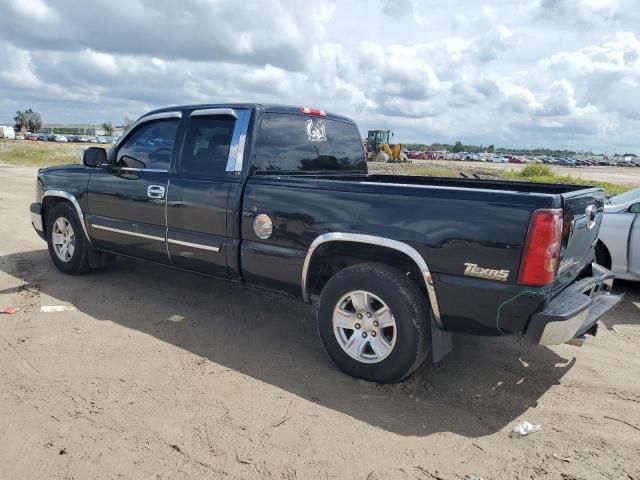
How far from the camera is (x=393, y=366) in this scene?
3.59 meters

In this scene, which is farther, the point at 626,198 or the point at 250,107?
the point at 626,198

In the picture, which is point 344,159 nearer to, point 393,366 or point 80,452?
point 393,366

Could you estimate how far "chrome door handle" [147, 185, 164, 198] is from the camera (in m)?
4.92

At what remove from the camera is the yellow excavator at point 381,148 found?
148ft

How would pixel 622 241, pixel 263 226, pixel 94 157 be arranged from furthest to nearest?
pixel 622 241, pixel 94 157, pixel 263 226

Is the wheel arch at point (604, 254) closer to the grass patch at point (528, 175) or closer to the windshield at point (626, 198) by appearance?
the windshield at point (626, 198)

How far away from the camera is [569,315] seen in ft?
10.3

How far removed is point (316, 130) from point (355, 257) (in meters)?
1.67

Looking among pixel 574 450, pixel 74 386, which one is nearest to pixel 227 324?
pixel 74 386

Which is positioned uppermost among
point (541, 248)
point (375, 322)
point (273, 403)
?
point (541, 248)

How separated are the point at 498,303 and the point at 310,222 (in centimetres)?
147

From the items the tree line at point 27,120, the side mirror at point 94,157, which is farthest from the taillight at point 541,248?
the tree line at point 27,120

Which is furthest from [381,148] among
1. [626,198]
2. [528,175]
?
[626,198]

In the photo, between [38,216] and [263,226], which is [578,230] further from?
[38,216]
